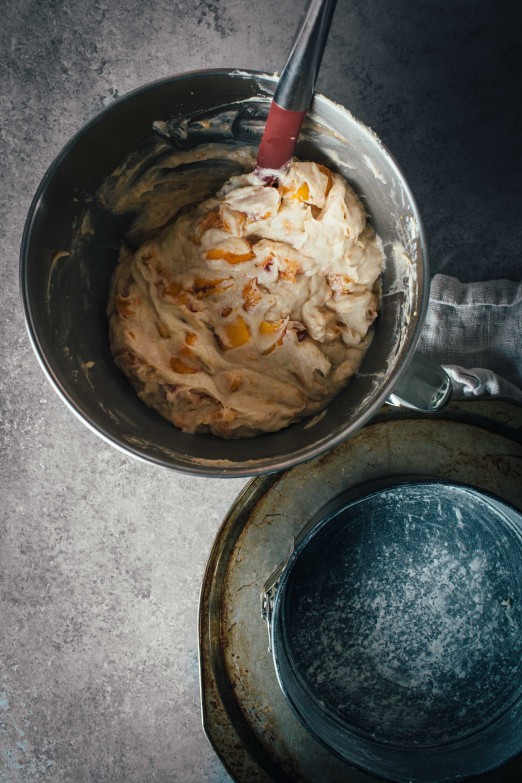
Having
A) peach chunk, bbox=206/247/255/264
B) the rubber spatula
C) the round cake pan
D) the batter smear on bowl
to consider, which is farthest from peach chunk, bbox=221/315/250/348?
the round cake pan

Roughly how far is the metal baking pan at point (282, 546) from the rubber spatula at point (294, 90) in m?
0.57

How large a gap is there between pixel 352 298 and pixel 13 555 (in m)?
1.08

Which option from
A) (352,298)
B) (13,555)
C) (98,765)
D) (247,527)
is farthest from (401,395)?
(98,765)

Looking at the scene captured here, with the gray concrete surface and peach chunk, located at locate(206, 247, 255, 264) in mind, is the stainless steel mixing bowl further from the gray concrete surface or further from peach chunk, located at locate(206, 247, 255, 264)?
the gray concrete surface

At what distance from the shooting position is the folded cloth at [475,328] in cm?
147

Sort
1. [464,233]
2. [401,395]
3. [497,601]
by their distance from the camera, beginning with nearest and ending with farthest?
[401,395] → [497,601] → [464,233]

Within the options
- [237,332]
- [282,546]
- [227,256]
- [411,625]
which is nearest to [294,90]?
[227,256]

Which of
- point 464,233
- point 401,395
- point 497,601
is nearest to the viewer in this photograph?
point 401,395

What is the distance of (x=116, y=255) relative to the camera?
1291mm

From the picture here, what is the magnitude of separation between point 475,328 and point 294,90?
74 centimetres

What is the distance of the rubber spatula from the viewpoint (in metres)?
0.91

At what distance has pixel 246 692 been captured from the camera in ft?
4.56

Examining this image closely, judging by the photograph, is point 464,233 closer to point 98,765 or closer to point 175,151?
point 175,151

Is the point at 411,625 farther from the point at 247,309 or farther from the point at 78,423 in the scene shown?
the point at 78,423
